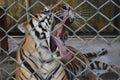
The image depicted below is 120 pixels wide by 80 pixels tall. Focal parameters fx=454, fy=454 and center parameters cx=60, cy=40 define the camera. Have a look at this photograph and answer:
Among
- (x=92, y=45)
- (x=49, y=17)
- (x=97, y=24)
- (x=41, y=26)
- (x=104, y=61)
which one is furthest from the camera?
(x=97, y=24)

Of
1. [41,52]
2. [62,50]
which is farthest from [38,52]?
[62,50]

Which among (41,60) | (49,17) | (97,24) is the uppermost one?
(97,24)

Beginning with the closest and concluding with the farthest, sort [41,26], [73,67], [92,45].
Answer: [41,26], [73,67], [92,45]

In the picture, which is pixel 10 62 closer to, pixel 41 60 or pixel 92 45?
pixel 92 45

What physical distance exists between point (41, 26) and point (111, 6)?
2.22 metres

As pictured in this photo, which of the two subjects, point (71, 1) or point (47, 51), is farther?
point (71, 1)

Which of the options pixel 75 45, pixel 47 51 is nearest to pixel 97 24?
pixel 75 45

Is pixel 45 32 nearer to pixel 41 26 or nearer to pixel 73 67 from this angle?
pixel 41 26

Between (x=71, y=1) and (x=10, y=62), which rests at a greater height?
(x=71, y=1)

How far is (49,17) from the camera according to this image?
3076mm

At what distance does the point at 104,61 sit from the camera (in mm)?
4648

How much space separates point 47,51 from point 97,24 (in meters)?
1.99

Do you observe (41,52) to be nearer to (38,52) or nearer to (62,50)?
(38,52)

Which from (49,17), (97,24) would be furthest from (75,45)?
(49,17)
